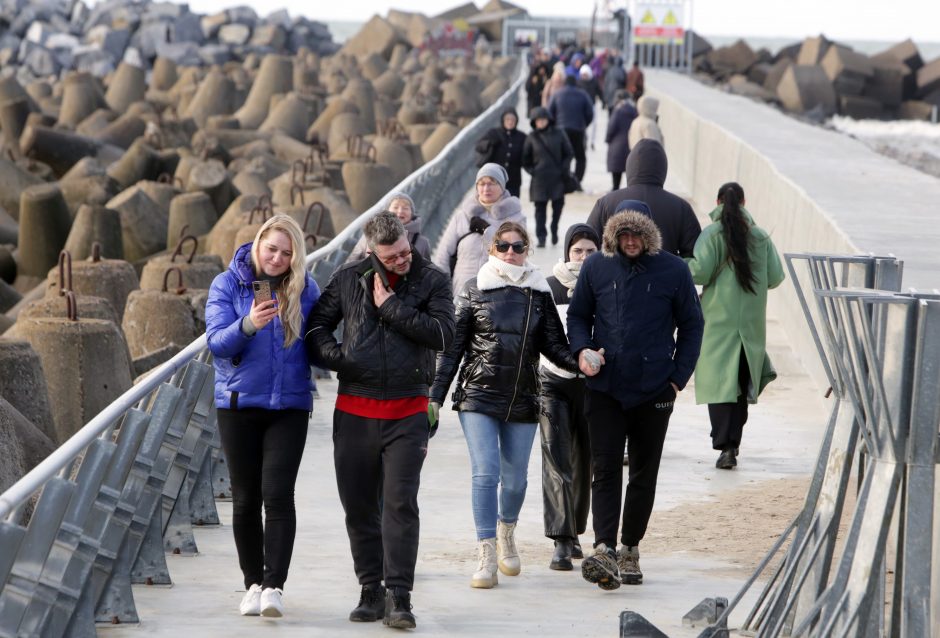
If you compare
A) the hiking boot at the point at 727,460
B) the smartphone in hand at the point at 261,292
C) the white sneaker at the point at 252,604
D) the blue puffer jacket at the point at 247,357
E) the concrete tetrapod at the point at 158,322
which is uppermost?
the smartphone in hand at the point at 261,292

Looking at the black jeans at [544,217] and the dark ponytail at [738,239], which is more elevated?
the dark ponytail at [738,239]

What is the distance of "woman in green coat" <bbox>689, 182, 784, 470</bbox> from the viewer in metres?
9.68

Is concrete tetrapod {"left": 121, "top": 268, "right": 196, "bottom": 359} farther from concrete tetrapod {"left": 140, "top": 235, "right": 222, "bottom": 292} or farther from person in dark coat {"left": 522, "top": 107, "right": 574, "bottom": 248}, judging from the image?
person in dark coat {"left": 522, "top": 107, "right": 574, "bottom": 248}

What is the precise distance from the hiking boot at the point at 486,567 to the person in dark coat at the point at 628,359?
15.9 inches

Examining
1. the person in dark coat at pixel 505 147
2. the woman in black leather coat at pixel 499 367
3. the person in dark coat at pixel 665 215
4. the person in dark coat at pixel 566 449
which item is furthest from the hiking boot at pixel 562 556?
the person in dark coat at pixel 505 147

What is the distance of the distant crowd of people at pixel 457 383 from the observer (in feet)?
22.5

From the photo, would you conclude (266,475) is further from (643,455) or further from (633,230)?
(633,230)

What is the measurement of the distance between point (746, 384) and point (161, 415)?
12.1 ft

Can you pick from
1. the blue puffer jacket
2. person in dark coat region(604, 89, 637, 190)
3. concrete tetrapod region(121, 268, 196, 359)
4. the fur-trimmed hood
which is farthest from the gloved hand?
person in dark coat region(604, 89, 637, 190)

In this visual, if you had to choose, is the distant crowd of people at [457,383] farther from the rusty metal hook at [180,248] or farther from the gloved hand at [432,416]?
the rusty metal hook at [180,248]

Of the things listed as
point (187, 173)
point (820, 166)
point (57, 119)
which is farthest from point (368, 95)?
point (820, 166)

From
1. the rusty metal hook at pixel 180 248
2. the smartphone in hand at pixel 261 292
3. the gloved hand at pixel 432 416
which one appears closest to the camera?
the smartphone in hand at pixel 261 292

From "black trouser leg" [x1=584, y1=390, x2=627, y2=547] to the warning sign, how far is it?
127 feet

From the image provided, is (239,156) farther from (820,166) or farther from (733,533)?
(733,533)
